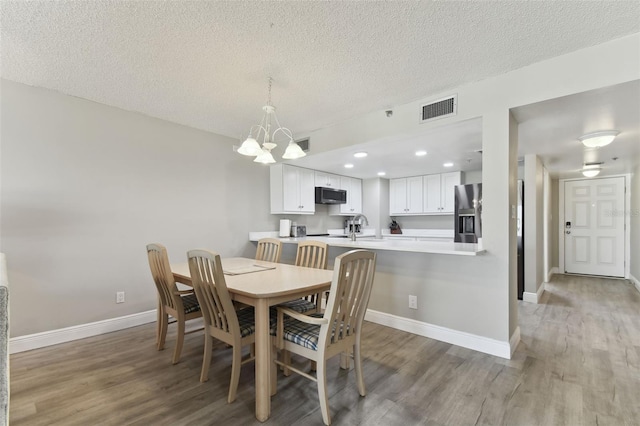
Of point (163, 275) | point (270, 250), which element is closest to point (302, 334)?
point (163, 275)

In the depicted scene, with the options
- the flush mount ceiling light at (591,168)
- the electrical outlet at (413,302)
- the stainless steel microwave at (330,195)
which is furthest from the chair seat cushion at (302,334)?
the flush mount ceiling light at (591,168)

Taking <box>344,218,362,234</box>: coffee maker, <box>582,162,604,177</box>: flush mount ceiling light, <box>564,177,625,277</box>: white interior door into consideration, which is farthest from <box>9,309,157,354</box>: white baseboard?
<box>564,177,625,277</box>: white interior door

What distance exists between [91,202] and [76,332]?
4.30ft

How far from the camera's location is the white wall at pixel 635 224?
A: 484 cm

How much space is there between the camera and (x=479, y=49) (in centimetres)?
212

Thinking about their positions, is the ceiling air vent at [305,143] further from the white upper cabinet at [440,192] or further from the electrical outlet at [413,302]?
the white upper cabinet at [440,192]

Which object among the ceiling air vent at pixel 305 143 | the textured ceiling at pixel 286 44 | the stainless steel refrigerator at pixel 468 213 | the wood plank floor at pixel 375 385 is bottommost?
the wood plank floor at pixel 375 385

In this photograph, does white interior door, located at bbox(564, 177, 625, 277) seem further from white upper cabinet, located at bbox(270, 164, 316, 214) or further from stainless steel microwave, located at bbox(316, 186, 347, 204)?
white upper cabinet, located at bbox(270, 164, 316, 214)

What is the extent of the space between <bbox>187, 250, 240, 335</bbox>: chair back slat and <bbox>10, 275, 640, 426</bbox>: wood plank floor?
487 millimetres

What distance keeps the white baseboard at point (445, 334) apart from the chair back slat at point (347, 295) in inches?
52.9

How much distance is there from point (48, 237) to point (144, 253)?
85cm

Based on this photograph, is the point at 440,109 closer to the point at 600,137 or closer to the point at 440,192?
the point at 600,137

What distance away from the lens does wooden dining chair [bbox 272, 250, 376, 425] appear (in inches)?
64.6

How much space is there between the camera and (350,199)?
591cm
